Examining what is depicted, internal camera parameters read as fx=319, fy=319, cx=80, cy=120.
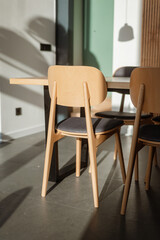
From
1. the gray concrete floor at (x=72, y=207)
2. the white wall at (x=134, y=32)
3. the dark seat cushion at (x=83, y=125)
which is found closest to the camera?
the gray concrete floor at (x=72, y=207)

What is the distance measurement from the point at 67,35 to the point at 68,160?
81.3 inches

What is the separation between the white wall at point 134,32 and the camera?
13.2 feet

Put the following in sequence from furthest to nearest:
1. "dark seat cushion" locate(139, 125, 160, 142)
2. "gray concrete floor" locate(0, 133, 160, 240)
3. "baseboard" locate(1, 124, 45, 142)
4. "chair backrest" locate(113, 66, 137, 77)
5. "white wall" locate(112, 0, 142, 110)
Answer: "white wall" locate(112, 0, 142, 110), "baseboard" locate(1, 124, 45, 142), "chair backrest" locate(113, 66, 137, 77), "dark seat cushion" locate(139, 125, 160, 142), "gray concrete floor" locate(0, 133, 160, 240)

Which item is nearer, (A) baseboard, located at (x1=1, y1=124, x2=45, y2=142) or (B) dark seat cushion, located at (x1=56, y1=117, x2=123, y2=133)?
(B) dark seat cushion, located at (x1=56, y1=117, x2=123, y2=133)

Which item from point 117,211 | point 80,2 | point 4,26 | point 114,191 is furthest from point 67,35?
point 117,211

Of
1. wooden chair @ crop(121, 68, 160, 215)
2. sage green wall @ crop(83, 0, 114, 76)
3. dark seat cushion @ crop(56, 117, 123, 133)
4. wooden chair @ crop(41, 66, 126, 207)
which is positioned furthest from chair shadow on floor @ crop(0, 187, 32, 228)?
sage green wall @ crop(83, 0, 114, 76)

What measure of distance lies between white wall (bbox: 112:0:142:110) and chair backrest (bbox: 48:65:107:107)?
220 centimetres

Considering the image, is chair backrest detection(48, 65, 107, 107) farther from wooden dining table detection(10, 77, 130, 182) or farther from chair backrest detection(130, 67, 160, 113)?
chair backrest detection(130, 67, 160, 113)

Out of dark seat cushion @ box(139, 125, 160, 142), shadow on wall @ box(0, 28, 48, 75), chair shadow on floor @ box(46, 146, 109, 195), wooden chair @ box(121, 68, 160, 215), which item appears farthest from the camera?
shadow on wall @ box(0, 28, 48, 75)

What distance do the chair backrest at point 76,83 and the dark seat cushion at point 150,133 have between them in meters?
0.35

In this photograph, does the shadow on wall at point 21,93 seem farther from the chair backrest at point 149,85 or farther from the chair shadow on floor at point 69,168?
the chair backrest at point 149,85

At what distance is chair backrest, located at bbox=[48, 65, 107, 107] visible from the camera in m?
1.99

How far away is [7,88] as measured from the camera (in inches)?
149

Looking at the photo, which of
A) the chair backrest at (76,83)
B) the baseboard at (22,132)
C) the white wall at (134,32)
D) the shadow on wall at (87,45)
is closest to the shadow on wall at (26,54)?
the baseboard at (22,132)
